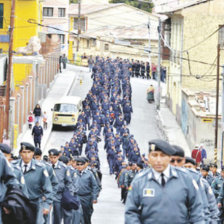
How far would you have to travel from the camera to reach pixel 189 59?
50.7 metres

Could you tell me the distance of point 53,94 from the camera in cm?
5844

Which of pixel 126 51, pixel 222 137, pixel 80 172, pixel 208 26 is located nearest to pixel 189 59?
pixel 208 26

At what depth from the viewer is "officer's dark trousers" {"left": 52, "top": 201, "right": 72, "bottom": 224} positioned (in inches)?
620

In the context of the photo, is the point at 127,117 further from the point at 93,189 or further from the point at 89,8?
the point at 89,8

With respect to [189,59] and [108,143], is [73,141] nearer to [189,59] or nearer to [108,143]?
[108,143]

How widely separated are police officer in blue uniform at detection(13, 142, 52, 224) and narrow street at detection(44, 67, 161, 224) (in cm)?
862

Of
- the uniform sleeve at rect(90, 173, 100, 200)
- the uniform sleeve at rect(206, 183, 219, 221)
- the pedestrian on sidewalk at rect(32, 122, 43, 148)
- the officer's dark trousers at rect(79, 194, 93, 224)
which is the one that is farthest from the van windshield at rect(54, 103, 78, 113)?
the uniform sleeve at rect(206, 183, 219, 221)

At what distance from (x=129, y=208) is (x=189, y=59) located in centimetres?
4248

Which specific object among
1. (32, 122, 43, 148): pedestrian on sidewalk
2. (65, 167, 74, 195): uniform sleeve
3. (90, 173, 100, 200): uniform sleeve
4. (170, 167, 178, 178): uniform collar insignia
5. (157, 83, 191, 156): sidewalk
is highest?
(170, 167, 178, 178): uniform collar insignia

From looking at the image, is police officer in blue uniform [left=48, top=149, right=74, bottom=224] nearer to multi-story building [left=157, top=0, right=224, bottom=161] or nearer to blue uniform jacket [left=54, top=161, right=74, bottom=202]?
blue uniform jacket [left=54, top=161, right=74, bottom=202]

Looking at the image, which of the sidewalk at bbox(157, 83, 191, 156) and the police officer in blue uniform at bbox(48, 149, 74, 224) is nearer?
the police officer in blue uniform at bbox(48, 149, 74, 224)

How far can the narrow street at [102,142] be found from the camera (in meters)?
23.6

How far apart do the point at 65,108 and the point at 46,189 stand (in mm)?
33257

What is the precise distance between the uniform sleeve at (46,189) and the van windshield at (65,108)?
32966mm
